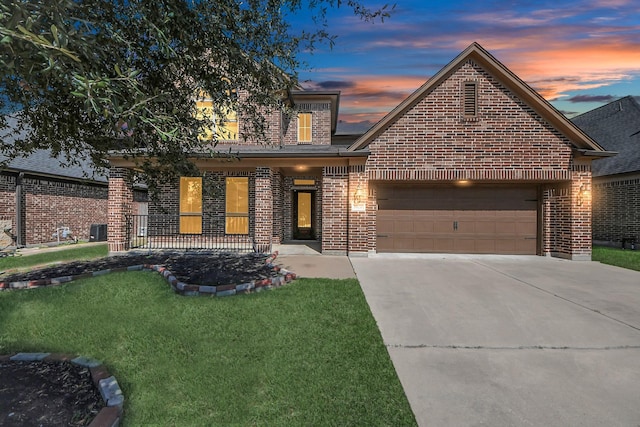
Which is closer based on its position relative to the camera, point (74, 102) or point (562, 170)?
point (74, 102)

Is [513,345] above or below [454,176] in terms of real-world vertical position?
below

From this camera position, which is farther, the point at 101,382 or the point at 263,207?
the point at 263,207

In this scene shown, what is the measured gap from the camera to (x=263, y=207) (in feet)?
36.2

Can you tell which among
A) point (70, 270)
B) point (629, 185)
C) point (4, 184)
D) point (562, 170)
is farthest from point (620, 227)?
point (4, 184)

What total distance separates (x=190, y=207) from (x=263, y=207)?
3721 mm

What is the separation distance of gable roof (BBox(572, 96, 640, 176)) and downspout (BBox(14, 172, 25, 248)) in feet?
87.6

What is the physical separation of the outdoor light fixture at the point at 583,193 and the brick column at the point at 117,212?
1575 centimetres

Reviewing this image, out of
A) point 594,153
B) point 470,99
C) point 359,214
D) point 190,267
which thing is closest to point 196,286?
point 190,267

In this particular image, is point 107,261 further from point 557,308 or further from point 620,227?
point 620,227

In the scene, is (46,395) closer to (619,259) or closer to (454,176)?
(454,176)

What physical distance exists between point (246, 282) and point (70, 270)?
5026mm

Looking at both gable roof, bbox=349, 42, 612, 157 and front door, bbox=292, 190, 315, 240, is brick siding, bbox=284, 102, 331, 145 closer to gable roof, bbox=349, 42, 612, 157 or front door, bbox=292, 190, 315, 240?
front door, bbox=292, 190, 315, 240

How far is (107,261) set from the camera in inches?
359

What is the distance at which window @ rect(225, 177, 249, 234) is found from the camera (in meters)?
12.6
